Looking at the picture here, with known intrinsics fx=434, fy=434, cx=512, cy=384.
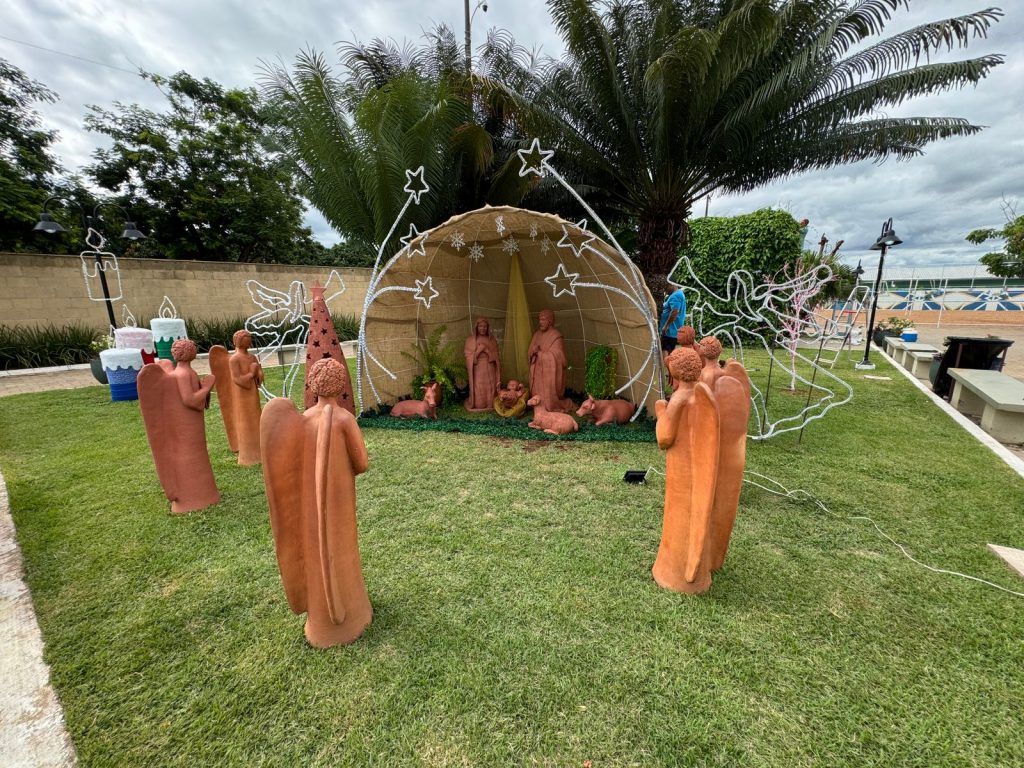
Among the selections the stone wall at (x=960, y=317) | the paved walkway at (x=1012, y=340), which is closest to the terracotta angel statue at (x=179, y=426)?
the paved walkway at (x=1012, y=340)

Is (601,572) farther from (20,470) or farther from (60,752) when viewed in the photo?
(20,470)

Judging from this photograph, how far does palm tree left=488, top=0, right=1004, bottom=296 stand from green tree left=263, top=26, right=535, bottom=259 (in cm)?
124

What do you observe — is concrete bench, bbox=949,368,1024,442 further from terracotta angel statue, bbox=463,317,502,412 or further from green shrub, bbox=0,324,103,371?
green shrub, bbox=0,324,103,371

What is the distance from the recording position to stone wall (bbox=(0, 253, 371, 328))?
36.1ft

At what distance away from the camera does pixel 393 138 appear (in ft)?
26.0

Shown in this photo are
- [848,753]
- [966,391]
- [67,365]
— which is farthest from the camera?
[67,365]

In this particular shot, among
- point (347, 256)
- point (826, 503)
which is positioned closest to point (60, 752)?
point (826, 503)

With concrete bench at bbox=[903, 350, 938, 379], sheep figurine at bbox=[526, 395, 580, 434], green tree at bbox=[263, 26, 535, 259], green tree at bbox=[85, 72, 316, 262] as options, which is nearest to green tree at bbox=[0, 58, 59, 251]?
green tree at bbox=[85, 72, 316, 262]

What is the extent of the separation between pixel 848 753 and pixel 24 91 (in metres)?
23.2

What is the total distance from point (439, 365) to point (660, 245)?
4.67 m

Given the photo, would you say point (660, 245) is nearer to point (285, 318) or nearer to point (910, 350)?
point (285, 318)

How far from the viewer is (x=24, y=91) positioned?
13703mm

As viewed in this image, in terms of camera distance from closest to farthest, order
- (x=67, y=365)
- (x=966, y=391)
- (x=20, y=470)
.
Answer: (x=20, y=470) → (x=966, y=391) → (x=67, y=365)

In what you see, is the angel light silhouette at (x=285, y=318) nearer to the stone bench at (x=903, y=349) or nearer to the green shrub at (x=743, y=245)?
the green shrub at (x=743, y=245)
